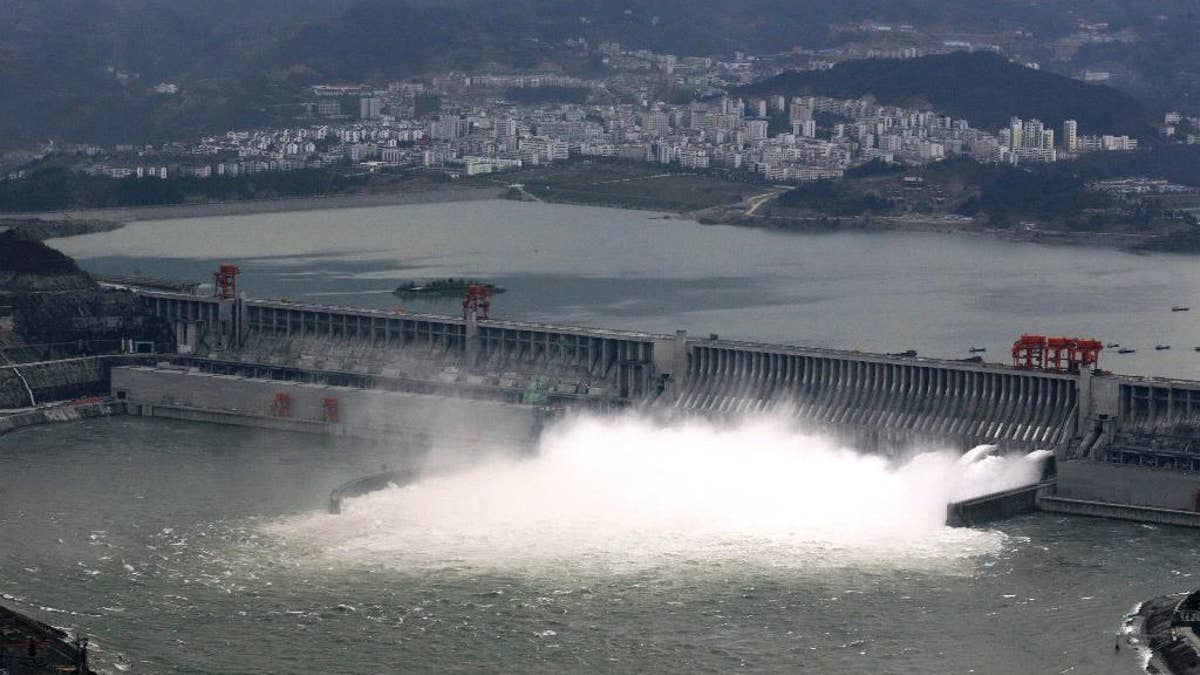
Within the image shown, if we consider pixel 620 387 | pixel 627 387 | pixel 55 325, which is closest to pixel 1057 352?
pixel 627 387

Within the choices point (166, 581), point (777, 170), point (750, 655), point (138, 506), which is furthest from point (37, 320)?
point (777, 170)

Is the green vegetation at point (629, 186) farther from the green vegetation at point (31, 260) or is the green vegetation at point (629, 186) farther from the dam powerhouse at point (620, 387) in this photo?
the dam powerhouse at point (620, 387)

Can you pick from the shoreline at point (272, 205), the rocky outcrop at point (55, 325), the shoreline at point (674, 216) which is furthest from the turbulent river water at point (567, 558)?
the shoreline at point (272, 205)

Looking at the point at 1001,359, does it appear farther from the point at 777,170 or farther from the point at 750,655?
the point at 777,170

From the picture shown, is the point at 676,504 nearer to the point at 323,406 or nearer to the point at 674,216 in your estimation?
the point at 323,406

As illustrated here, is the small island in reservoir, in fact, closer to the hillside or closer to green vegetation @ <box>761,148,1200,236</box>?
green vegetation @ <box>761,148,1200,236</box>

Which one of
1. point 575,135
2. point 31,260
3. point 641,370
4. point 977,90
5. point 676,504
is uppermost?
point 977,90

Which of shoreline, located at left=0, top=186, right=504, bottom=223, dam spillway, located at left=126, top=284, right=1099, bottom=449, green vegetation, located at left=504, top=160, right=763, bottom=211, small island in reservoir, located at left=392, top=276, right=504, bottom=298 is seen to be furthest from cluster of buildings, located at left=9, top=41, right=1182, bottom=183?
dam spillway, located at left=126, top=284, right=1099, bottom=449
